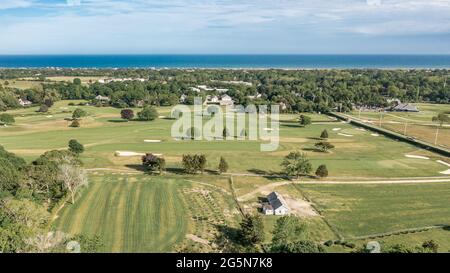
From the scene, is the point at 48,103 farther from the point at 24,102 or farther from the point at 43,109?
the point at 24,102

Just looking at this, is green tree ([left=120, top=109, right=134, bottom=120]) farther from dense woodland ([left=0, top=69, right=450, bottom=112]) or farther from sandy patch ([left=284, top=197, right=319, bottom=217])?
sandy patch ([left=284, top=197, right=319, bottom=217])

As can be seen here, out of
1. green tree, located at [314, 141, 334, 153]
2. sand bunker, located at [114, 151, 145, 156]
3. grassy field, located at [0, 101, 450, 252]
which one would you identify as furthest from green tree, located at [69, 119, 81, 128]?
green tree, located at [314, 141, 334, 153]

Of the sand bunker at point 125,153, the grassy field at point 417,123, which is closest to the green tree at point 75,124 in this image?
the sand bunker at point 125,153

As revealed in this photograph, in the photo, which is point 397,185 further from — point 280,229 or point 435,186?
point 280,229

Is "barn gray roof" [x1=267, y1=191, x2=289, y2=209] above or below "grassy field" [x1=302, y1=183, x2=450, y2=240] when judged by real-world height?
above

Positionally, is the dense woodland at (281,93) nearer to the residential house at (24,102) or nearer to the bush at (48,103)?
the residential house at (24,102)
